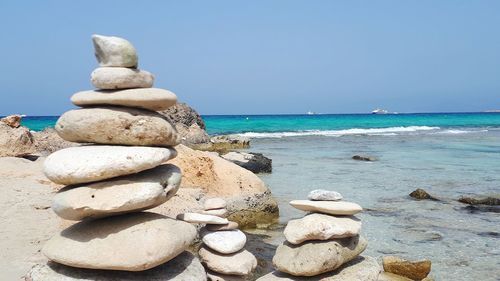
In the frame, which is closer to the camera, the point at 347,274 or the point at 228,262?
the point at 347,274

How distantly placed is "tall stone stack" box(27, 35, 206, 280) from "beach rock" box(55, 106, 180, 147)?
0.4 inches

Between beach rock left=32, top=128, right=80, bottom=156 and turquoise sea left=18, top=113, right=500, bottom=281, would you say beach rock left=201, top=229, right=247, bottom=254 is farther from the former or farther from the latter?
beach rock left=32, top=128, right=80, bottom=156

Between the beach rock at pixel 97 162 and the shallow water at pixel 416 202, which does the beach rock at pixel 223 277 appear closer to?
the beach rock at pixel 97 162

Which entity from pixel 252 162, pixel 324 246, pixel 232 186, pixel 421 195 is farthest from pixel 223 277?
pixel 252 162

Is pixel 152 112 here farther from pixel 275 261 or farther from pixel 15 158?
pixel 15 158

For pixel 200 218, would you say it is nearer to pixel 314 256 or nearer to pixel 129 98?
pixel 314 256

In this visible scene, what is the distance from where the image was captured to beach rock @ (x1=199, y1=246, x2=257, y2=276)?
6.20 metres

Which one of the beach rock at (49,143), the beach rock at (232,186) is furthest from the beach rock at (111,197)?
the beach rock at (49,143)

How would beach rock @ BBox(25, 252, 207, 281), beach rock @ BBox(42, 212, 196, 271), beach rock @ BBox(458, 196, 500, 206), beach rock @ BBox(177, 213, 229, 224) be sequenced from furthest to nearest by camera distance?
beach rock @ BBox(458, 196, 500, 206)
beach rock @ BBox(177, 213, 229, 224)
beach rock @ BBox(25, 252, 207, 281)
beach rock @ BBox(42, 212, 196, 271)

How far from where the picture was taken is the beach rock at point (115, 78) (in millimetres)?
5543

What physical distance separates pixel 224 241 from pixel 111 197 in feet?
5.59

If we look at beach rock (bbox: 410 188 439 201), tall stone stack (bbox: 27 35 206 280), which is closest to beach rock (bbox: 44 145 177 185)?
tall stone stack (bbox: 27 35 206 280)

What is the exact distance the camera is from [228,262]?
6242 millimetres

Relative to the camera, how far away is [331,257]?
19.3 feet
